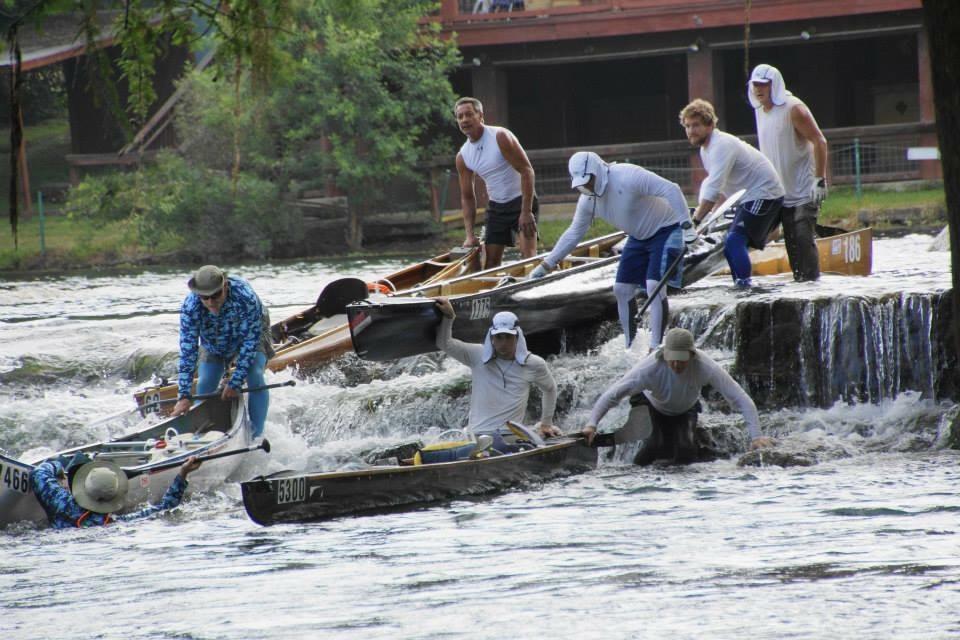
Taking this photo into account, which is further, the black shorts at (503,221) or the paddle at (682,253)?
the black shorts at (503,221)

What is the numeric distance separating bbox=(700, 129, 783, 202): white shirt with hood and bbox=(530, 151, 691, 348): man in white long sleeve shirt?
773mm

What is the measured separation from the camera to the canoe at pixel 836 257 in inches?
600

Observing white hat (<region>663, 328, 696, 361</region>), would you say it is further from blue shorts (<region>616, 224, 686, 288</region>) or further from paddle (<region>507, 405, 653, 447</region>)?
blue shorts (<region>616, 224, 686, 288</region>)

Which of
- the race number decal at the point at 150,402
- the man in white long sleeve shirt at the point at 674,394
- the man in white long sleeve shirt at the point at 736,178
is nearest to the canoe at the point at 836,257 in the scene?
the man in white long sleeve shirt at the point at 736,178

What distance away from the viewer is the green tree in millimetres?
28234

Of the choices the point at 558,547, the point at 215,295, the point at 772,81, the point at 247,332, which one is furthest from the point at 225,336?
the point at 772,81

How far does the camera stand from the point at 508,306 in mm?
12133

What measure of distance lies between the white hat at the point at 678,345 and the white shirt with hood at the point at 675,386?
184 millimetres

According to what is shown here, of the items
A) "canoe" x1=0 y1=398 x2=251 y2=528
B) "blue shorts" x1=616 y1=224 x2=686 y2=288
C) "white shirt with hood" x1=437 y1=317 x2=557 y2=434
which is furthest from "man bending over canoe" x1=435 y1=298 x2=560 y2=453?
"canoe" x1=0 y1=398 x2=251 y2=528

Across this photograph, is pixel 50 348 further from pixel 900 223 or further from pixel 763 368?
pixel 900 223

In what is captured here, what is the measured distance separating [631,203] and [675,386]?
5.13ft

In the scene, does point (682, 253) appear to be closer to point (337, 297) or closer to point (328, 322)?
point (337, 297)

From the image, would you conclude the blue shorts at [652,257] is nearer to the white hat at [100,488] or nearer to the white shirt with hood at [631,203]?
the white shirt with hood at [631,203]

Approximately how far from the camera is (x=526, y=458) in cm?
947
